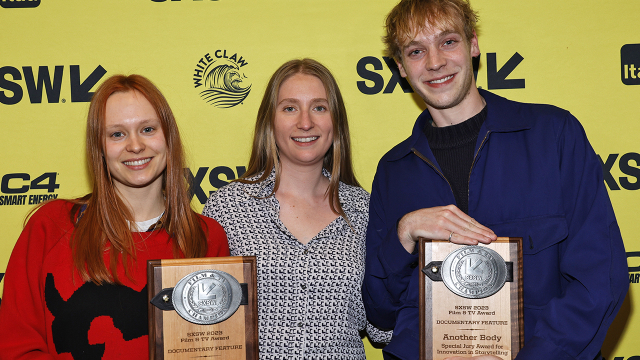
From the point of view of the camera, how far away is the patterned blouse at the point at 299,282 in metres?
2.10

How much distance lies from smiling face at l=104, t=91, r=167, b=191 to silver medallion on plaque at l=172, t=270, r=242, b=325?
17.5 inches

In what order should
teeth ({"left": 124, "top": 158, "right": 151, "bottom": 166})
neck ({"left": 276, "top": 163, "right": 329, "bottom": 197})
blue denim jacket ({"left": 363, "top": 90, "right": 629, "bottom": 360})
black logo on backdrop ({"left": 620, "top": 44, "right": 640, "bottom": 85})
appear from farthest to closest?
black logo on backdrop ({"left": 620, "top": 44, "right": 640, "bottom": 85})
neck ({"left": 276, "top": 163, "right": 329, "bottom": 197})
teeth ({"left": 124, "top": 158, "right": 151, "bottom": 166})
blue denim jacket ({"left": 363, "top": 90, "right": 629, "bottom": 360})

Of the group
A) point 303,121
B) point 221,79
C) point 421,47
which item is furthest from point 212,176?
point 421,47

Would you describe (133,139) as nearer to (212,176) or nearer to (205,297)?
(205,297)

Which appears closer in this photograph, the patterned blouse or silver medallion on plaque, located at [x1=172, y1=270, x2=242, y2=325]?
silver medallion on plaque, located at [x1=172, y1=270, x2=242, y2=325]

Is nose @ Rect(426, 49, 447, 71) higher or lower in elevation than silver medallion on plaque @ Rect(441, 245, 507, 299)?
higher

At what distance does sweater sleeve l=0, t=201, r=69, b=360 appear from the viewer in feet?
5.65

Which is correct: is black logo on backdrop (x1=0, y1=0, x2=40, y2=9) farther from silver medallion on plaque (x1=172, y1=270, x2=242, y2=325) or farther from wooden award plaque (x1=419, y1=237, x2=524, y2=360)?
wooden award plaque (x1=419, y1=237, x2=524, y2=360)

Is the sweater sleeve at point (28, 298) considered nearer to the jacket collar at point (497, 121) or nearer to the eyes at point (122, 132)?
the eyes at point (122, 132)

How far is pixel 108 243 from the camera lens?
73.6 inches

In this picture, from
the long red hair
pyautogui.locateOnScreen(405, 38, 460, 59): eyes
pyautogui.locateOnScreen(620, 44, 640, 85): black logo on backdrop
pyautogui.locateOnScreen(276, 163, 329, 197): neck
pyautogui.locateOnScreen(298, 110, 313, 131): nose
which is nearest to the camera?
the long red hair

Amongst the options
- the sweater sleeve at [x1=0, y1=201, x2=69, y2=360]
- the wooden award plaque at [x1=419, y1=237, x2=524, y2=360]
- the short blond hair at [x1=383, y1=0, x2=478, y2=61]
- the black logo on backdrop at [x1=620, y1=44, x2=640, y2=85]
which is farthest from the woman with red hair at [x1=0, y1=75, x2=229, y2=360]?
the black logo on backdrop at [x1=620, y1=44, x2=640, y2=85]

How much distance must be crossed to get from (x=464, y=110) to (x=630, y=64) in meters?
1.24

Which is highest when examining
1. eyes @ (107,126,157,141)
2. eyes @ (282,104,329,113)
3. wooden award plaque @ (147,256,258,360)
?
eyes @ (282,104,329,113)
